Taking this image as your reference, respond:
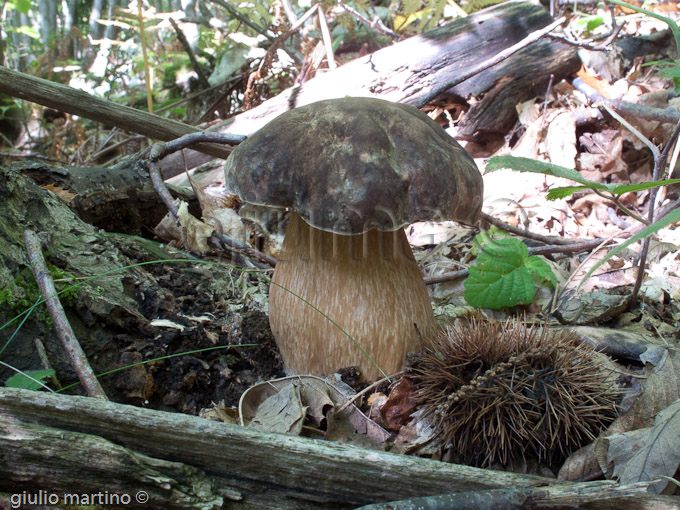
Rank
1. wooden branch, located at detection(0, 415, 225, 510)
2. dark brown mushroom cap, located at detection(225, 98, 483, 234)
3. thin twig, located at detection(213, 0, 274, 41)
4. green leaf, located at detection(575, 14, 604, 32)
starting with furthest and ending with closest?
thin twig, located at detection(213, 0, 274, 41), green leaf, located at detection(575, 14, 604, 32), dark brown mushroom cap, located at detection(225, 98, 483, 234), wooden branch, located at detection(0, 415, 225, 510)

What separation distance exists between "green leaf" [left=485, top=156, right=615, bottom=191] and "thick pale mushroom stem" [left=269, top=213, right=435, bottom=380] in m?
0.58

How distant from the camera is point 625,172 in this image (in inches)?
172

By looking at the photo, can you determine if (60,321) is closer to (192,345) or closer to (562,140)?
(192,345)

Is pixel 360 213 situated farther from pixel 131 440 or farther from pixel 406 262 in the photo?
pixel 131 440

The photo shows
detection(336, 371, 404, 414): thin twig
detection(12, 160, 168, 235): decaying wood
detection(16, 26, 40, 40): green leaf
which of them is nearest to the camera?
detection(336, 371, 404, 414): thin twig

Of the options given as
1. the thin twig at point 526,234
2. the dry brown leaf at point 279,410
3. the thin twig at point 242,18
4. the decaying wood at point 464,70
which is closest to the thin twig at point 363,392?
the dry brown leaf at point 279,410

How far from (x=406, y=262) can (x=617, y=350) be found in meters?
0.98

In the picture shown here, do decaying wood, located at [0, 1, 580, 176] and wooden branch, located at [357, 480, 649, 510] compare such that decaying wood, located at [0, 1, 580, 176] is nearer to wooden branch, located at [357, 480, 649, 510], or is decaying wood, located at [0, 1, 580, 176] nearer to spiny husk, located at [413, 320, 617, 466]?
spiny husk, located at [413, 320, 617, 466]

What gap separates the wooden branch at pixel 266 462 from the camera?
1.23 metres

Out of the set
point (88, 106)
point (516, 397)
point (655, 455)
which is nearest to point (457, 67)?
point (88, 106)

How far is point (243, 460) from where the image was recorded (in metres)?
1.26

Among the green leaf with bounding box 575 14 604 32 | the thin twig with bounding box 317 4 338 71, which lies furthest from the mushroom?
the green leaf with bounding box 575 14 604 32

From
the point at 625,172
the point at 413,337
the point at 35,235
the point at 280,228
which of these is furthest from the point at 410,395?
the point at 625,172

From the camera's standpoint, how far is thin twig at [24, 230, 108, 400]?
5.21 feet
